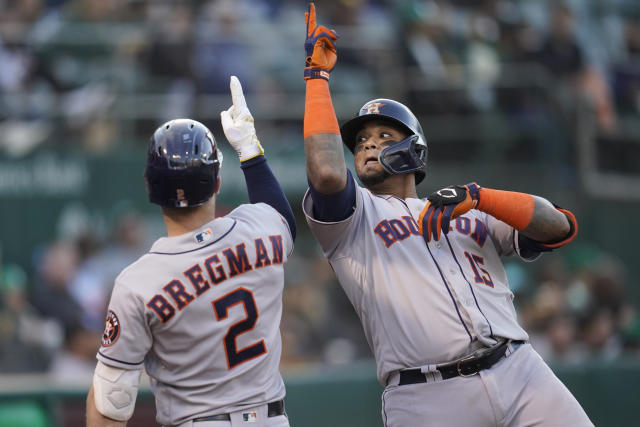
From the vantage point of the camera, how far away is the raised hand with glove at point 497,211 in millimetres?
3301

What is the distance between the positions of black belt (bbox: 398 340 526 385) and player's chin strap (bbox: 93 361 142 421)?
113cm

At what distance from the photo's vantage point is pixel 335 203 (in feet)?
10.9

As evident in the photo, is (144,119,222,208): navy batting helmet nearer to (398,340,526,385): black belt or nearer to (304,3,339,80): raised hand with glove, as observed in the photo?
(304,3,339,80): raised hand with glove

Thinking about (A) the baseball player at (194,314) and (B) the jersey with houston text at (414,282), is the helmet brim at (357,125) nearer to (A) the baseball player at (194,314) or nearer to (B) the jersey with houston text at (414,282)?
(B) the jersey with houston text at (414,282)

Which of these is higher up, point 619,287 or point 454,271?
point 619,287

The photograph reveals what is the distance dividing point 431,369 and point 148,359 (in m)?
1.11

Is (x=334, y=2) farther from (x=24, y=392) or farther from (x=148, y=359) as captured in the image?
(x=148, y=359)

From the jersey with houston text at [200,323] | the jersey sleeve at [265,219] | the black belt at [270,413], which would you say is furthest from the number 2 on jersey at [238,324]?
the jersey sleeve at [265,219]

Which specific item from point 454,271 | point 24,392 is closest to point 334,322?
point 24,392

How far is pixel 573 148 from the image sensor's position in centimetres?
1007

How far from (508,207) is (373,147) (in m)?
0.65

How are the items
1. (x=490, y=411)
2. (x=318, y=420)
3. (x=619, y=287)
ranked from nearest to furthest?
(x=490, y=411) → (x=318, y=420) → (x=619, y=287)

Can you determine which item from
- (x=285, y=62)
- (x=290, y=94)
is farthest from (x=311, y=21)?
(x=285, y=62)

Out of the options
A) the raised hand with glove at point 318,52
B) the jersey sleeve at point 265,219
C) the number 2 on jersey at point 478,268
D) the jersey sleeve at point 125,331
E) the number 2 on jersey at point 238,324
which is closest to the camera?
the jersey sleeve at point 125,331
